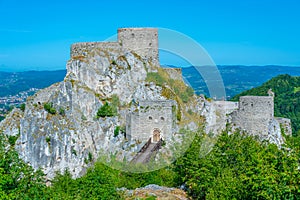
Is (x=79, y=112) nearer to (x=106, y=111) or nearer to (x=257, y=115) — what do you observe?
(x=106, y=111)

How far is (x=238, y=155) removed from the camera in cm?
1920

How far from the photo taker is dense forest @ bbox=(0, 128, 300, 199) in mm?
12602

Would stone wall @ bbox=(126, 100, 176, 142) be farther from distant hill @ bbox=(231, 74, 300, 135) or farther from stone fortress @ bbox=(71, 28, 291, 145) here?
distant hill @ bbox=(231, 74, 300, 135)

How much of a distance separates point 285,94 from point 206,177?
65.6 metres

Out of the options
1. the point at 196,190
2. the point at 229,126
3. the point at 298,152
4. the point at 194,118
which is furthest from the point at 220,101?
the point at 298,152

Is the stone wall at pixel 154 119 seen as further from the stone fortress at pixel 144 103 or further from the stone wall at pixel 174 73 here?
the stone wall at pixel 174 73

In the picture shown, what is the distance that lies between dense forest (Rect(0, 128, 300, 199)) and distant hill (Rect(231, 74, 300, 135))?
149 ft

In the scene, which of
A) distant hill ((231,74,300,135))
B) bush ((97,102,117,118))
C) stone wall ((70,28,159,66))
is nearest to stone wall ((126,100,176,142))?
bush ((97,102,117,118))

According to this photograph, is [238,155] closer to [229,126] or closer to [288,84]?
[229,126]

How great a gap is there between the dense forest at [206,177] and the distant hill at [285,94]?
149ft

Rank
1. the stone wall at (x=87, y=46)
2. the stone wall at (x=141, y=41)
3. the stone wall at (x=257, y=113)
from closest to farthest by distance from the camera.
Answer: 1. the stone wall at (x=257, y=113)
2. the stone wall at (x=141, y=41)
3. the stone wall at (x=87, y=46)

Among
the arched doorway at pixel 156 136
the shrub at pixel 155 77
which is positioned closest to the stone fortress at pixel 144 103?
the arched doorway at pixel 156 136

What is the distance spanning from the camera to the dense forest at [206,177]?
12602 mm

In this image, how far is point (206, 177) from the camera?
17406 millimetres
